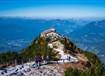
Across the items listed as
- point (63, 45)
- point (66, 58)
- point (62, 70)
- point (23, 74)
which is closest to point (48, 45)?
point (63, 45)

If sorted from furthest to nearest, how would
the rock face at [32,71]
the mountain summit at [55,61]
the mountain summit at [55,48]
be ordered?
the mountain summit at [55,48] → the mountain summit at [55,61] → the rock face at [32,71]

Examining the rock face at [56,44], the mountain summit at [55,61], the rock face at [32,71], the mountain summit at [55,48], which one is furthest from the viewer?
the mountain summit at [55,48]

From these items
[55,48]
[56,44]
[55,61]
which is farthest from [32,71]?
[56,44]

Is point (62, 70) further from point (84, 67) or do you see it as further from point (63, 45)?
point (63, 45)

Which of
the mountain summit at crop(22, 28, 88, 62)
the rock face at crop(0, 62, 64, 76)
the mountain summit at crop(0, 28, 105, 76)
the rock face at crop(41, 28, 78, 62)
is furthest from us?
the mountain summit at crop(22, 28, 88, 62)

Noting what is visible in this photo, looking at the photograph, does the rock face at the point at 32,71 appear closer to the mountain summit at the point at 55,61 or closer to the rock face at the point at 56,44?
the mountain summit at the point at 55,61

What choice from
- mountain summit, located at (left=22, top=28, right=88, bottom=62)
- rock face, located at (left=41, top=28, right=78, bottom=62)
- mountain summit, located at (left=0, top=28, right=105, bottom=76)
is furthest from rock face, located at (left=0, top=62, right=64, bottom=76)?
rock face, located at (left=41, top=28, right=78, bottom=62)

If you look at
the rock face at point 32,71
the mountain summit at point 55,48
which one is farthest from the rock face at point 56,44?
the rock face at point 32,71

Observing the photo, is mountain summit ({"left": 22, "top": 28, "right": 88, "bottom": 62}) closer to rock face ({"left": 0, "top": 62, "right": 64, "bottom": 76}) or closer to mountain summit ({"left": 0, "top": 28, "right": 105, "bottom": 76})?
mountain summit ({"left": 0, "top": 28, "right": 105, "bottom": 76})

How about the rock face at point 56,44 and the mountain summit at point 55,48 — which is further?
the mountain summit at point 55,48

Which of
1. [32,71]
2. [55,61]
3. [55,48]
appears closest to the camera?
[32,71]

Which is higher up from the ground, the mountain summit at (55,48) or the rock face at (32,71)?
the mountain summit at (55,48)

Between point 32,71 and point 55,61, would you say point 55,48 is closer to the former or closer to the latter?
point 55,61
